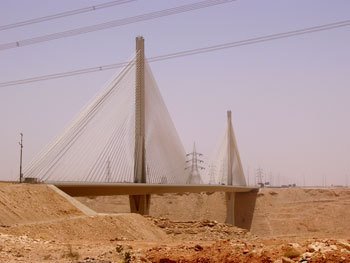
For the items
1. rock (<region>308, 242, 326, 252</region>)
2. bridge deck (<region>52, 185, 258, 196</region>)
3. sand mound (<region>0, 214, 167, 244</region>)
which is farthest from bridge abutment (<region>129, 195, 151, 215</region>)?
rock (<region>308, 242, 326, 252</region>)

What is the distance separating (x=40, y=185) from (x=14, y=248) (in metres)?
12.8


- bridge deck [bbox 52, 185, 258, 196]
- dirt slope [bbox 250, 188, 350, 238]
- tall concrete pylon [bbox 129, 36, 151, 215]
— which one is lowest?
dirt slope [bbox 250, 188, 350, 238]

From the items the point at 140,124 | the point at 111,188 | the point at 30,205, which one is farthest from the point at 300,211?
the point at 30,205

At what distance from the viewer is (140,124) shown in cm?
4334

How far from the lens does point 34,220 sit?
83.1ft

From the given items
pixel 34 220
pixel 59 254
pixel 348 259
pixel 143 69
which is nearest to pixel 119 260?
pixel 59 254

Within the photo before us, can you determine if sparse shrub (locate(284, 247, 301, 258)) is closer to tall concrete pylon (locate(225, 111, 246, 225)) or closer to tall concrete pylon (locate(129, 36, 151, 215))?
tall concrete pylon (locate(129, 36, 151, 215))

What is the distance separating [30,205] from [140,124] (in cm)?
1774

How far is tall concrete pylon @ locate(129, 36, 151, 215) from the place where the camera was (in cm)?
4284

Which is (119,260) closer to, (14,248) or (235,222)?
(14,248)

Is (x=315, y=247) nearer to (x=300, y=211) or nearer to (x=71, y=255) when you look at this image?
(x=71, y=255)

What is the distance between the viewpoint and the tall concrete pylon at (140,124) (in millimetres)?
42844

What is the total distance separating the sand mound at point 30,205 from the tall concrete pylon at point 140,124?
545 inches

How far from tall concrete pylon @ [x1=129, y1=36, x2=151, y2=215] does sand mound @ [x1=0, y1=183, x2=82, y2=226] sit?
1385 cm
